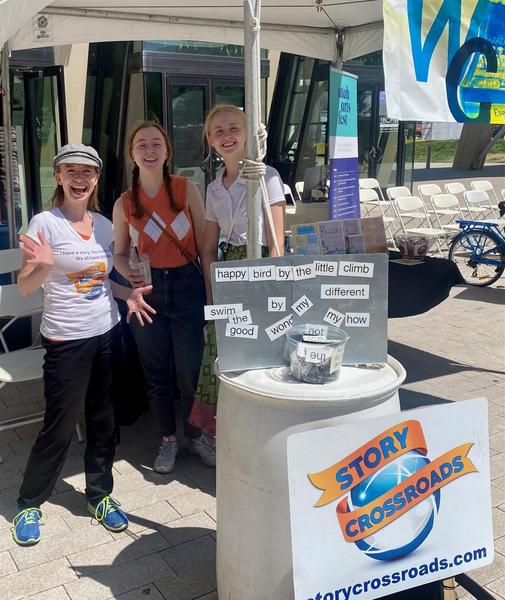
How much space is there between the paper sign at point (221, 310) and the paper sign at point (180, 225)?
1.21m

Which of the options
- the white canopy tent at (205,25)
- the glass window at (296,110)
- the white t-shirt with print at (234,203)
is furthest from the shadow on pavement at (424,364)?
the glass window at (296,110)

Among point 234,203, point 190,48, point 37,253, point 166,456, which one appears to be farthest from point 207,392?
point 190,48

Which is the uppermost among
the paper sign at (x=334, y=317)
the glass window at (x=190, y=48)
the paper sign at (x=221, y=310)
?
the glass window at (x=190, y=48)

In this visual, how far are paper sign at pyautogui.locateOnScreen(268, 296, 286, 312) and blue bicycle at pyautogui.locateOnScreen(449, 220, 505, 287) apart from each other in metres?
5.94

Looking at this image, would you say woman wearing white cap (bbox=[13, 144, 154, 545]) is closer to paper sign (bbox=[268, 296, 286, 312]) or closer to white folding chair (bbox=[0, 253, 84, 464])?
white folding chair (bbox=[0, 253, 84, 464])

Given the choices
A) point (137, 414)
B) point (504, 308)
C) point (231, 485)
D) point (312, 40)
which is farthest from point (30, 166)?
point (231, 485)

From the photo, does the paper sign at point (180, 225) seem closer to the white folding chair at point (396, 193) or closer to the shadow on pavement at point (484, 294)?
the shadow on pavement at point (484, 294)

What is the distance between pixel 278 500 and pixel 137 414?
197 centimetres

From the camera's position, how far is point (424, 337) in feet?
19.3

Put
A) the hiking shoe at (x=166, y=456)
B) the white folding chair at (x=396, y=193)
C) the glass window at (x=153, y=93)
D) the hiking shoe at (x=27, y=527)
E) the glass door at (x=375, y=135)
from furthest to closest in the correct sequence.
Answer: the glass door at (x=375, y=135)
the white folding chair at (x=396, y=193)
the glass window at (x=153, y=93)
the hiking shoe at (x=166, y=456)
the hiking shoe at (x=27, y=527)

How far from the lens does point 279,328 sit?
2074 mm

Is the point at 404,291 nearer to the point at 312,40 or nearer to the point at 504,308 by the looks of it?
the point at 312,40

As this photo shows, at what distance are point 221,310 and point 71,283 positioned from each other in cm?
90

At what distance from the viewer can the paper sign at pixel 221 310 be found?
2008mm
